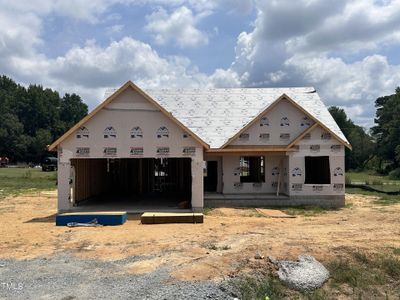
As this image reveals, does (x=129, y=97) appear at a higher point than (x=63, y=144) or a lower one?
higher

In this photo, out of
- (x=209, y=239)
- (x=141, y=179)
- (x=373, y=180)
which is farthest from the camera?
(x=373, y=180)

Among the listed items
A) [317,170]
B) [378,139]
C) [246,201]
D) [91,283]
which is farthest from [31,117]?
[91,283]

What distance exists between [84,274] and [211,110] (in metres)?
15.7

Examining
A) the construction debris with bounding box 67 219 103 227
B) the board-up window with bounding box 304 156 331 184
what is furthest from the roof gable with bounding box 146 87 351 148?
the construction debris with bounding box 67 219 103 227

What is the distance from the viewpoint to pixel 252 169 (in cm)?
2358

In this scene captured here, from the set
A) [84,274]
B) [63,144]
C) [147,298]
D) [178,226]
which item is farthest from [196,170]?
[147,298]

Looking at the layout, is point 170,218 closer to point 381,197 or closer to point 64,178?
point 64,178

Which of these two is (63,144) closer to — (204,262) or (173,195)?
(173,195)

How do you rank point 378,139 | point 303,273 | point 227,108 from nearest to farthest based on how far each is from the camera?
point 303,273, point 227,108, point 378,139

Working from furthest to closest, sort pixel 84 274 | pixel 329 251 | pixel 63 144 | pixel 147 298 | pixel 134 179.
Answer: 1. pixel 134 179
2. pixel 63 144
3. pixel 329 251
4. pixel 84 274
5. pixel 147 298

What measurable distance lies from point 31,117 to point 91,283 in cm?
9806

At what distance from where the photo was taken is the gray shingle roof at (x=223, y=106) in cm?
2262

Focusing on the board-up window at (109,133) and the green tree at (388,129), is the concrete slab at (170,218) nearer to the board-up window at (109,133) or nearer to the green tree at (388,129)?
the board-up window at (109,133)

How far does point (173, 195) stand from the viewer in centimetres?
2509
